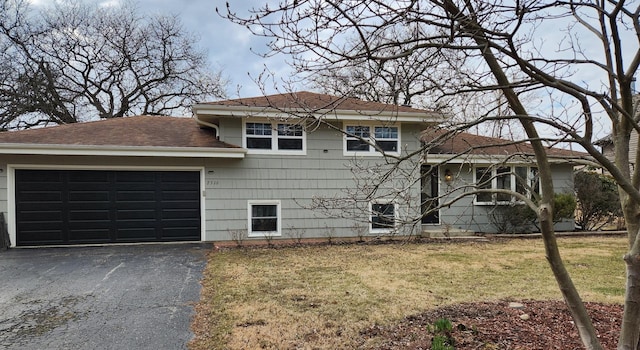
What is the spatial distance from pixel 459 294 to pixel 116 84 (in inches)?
998

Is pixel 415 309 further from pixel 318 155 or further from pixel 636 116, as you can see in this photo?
pixel 318 155

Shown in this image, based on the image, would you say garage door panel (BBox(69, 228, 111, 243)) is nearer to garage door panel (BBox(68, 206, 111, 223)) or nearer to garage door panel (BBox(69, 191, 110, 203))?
garage door panel (BBox(68, 206, 111, 223))

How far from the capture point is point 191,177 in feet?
34.7

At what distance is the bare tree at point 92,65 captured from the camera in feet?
69.2

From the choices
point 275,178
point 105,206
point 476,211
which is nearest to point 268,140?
point 275,178

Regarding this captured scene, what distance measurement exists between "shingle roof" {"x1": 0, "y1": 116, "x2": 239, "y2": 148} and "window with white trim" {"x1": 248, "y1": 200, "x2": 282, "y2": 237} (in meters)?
1.87

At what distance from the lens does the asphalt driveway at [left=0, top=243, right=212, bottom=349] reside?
3.96 metres

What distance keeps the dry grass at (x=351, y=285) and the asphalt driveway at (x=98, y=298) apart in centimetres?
36

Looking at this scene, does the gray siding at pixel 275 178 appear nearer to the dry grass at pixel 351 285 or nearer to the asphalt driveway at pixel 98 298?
the dry grass at pixel 351 285

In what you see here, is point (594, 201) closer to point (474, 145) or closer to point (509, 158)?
point (474, 145)

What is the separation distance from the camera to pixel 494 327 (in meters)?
3.79

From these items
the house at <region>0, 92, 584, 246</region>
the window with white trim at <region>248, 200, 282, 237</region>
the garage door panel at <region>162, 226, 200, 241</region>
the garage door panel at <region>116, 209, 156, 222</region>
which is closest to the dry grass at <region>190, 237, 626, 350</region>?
the window with white trim at <region>248, 200, 282, 237</region>

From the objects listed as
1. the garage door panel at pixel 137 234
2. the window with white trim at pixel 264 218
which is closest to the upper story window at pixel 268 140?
the window with white trim at pixel 264 218

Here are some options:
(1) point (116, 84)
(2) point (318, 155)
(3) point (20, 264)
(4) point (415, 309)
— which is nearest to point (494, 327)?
(4) point (415, 309)
